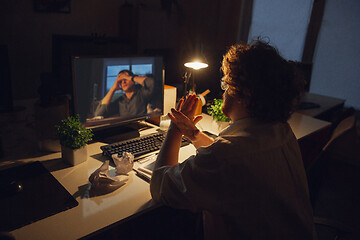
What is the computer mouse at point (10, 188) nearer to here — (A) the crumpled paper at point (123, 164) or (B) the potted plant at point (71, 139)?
(B) the potted plant at point (71, 139)

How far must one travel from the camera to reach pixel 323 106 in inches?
110

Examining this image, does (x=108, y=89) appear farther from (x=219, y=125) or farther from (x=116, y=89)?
(x=219, y=125)

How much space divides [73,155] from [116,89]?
0.41 metres

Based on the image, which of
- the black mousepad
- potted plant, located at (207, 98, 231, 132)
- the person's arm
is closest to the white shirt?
the person's arm

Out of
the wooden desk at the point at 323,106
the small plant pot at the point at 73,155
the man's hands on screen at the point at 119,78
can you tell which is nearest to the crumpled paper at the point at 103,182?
the small plant pot at the point at 73,155

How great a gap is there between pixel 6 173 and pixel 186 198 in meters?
0.78

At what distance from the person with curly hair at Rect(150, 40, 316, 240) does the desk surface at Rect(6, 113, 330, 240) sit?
125 millimetres

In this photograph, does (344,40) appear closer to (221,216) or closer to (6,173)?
(221,216)

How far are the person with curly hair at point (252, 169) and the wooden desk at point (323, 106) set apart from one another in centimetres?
179

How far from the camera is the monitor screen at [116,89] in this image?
131 centimetres

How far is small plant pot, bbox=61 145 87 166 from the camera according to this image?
3.98ft

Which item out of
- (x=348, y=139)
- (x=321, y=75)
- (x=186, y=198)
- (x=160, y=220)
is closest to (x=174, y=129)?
(x=186, y=198)

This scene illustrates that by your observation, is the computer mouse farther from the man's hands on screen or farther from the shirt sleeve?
the man's hands on screen

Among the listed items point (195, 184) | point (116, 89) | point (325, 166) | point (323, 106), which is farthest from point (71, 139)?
point (323, 106)
